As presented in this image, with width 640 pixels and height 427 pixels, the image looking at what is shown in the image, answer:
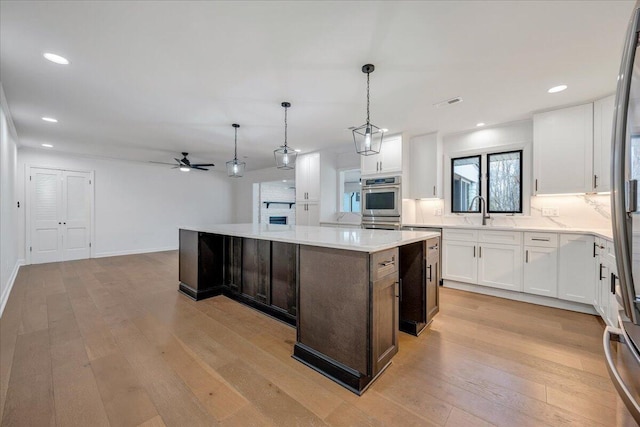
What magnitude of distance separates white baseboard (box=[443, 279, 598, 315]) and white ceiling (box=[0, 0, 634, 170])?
2348mm

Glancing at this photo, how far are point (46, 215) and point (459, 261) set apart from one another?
26.5ft

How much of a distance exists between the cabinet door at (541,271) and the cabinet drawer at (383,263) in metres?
2.40

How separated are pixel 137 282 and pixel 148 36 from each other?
11.7ft

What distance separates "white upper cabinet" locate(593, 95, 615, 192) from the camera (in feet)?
9.38

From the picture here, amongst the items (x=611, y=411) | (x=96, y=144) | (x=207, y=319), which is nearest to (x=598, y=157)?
(x=611, y=411)

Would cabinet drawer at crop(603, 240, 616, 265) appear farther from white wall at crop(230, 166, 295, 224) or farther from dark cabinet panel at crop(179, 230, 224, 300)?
white wall at crop(230, 166, 295, 224)

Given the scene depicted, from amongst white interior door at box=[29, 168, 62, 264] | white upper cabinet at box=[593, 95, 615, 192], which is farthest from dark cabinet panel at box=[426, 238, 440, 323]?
white interior door at box=[29, 168, 62, 264]

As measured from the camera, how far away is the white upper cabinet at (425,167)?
424 centimetres

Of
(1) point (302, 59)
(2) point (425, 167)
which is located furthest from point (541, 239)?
(1) point (302, 59)

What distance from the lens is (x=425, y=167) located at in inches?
171

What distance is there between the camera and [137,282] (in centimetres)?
407

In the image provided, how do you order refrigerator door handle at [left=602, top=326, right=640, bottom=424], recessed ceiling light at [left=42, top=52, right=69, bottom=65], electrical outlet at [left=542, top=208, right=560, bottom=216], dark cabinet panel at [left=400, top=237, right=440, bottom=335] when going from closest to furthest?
refrigerator door handle at [left=602, top=326, right=640, bottom=424], recessed ceiling light at [left=42, top=52, right=69, bottom=65], dark cabinet panel at [left=400, top=237, right=440, bottom=335], electrical outlet at [left=542, top=208, right=560, bottom=216]

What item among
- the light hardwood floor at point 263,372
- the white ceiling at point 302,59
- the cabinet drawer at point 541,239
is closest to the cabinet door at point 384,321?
the light hardwood floor at point 263,372

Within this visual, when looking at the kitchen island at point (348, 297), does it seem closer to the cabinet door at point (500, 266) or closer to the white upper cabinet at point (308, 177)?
the cabinet door at point (500, 266)
